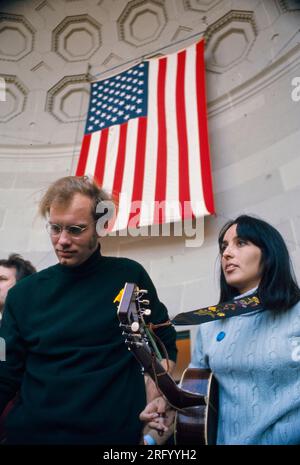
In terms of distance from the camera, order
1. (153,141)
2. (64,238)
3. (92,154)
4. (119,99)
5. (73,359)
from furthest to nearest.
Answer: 1. (119,99)
2. (92,154)
3. (153,141)
4. (64,238)
5. (73,359)

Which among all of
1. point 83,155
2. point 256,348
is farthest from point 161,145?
point 256,348

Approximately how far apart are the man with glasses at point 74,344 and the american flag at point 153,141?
132cm

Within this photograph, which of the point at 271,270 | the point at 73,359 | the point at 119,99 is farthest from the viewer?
the point at 119,99

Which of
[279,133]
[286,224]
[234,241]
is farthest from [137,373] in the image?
[279,133]

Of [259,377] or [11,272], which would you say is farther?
[11,272]

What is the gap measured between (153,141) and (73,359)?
2.30 m

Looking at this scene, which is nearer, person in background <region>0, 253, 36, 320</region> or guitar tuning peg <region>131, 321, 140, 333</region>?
guitar tuning peg <region>131, 321, 140, 333</region>

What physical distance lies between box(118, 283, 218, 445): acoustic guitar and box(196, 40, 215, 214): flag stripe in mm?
1569

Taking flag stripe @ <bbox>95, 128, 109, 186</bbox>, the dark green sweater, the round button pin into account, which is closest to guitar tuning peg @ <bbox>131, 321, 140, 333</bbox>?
the dark green sweater

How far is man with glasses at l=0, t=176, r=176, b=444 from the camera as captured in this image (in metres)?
1.31

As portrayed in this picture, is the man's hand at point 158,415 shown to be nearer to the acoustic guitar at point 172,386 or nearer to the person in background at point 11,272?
the acoustic guitar at point 172,386

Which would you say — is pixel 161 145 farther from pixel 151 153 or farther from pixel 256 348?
pixel 256 348

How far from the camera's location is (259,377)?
1383 mm

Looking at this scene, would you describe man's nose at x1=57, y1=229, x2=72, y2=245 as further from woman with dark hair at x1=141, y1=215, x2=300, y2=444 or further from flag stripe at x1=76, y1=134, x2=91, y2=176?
flag stripe at x1=76, y1=134, x2=91, y2=176
